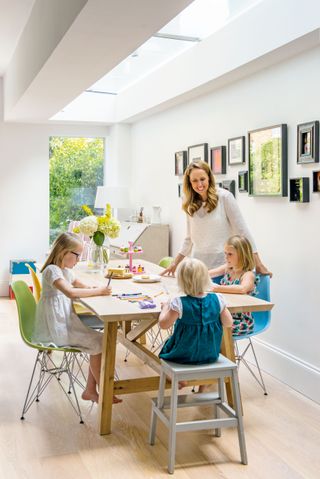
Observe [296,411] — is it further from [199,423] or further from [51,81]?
[51,81]

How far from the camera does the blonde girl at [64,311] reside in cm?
335

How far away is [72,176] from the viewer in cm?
793

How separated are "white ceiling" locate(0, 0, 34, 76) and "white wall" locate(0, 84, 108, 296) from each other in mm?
1745

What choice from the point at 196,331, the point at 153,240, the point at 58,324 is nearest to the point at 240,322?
the point at 196,331

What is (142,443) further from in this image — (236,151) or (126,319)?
(236,151)

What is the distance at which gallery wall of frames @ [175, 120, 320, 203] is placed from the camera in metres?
3.76

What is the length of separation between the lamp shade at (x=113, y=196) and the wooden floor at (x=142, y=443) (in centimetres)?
349

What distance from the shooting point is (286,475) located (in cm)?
269

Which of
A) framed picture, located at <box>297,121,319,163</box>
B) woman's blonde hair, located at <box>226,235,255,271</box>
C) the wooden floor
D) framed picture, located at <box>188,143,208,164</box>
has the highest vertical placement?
framed picture, located at <box>188,143,208,164</box>

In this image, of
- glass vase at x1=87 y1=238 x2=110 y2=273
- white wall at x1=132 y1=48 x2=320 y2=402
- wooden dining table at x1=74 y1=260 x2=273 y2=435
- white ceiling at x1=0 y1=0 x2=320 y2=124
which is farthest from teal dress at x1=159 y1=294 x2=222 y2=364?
glass vase at x1=87 y1=238 x2=110 y2=273

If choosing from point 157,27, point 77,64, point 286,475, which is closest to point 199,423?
point 286,475

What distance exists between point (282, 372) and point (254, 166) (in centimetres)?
152

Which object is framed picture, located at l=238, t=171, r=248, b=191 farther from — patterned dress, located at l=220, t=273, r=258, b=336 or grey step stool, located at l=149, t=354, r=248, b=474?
grey step stool, located at l=149, t=354, r=248, b=474

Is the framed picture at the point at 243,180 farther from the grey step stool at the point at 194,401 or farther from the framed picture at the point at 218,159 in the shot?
the grey step stool at the point at 194,401
